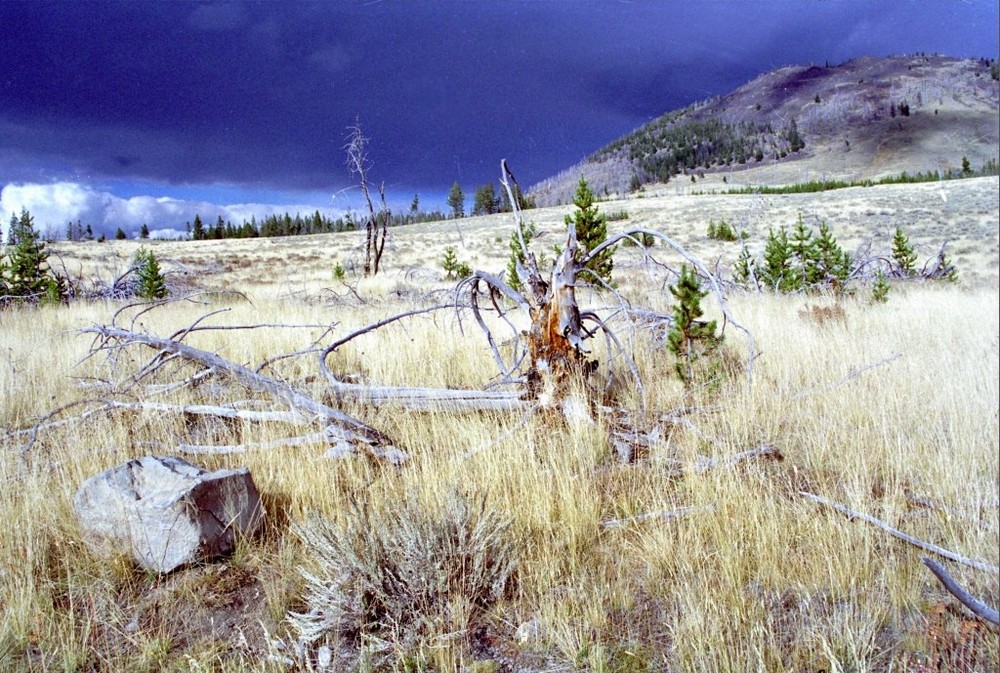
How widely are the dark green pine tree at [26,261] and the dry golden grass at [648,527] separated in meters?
10.1

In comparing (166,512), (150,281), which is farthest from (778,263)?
(150,281)

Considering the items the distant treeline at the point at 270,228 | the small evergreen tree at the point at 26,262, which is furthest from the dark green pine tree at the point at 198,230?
the small evergreen tree at the point at 26,262

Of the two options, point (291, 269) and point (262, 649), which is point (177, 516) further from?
point (291, 269)

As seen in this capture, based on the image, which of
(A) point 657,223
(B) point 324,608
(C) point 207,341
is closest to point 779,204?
(A) point 657,223

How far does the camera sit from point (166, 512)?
254 centimetres

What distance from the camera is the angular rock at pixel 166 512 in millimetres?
2514

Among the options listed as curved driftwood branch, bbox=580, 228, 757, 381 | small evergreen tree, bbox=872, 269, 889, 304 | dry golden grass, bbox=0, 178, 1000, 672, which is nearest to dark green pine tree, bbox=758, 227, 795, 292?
small evergreen tree, bbox=872, 269, 889, 304

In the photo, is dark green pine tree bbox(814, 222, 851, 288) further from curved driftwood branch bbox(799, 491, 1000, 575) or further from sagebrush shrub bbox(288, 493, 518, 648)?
sagebrush shrub bbox(288, 493, 518, 648)

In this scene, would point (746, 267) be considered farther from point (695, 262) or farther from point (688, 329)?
point (695, 262)

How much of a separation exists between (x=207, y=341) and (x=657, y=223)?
35.3 meters

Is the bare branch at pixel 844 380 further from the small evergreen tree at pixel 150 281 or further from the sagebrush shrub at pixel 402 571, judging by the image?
the small evergreen tree at pixel 150 281

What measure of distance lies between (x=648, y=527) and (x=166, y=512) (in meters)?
2.30

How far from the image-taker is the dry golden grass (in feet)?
5.66

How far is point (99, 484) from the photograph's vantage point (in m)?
2.78
